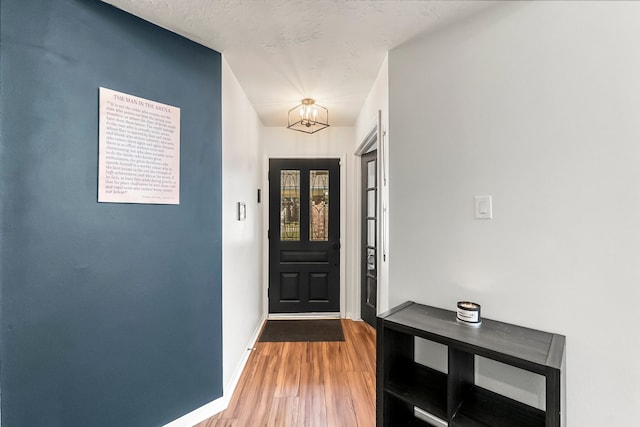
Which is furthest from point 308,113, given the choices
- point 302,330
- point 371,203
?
point 302,330

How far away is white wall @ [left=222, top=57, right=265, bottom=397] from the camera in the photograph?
199 centimetres

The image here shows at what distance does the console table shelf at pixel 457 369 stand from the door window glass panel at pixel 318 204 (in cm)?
194

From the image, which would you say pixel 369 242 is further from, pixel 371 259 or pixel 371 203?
pixel 371 203

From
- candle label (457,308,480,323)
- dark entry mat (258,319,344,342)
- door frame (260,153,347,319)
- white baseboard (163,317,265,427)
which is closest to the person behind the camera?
candle label (457,308,480,323)

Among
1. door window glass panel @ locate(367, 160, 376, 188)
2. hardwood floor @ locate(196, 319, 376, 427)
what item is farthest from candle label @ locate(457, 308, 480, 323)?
door window glass panel @ locate(367, 160, 376, 188)

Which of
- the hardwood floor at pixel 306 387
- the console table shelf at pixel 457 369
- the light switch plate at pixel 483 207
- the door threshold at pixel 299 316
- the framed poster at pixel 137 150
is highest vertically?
the framed poster at pixel 137 150

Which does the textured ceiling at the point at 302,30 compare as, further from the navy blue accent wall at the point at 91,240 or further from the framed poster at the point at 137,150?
the framed poster at the point at 137,150

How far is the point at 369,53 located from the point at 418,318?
5.44 ft

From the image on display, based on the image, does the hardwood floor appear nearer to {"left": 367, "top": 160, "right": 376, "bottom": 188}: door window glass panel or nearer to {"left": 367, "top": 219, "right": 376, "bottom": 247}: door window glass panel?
{"left": 367, "top": 219, "right": 376, "bottom": 247}: door window glass panel

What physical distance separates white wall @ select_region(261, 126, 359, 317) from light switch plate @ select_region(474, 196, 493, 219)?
2.01 metres

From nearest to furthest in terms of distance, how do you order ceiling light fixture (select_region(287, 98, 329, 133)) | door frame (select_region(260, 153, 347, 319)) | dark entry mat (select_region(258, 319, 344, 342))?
ceiling light fixture (select_region(287, 98, 329, 133)) < dark entry mat (select_region(258, 319, 344, 342)) < door frame (select_region(260, 153, 347, 319))

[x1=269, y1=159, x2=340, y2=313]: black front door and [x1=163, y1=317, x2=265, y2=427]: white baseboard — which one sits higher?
[x1=269, y1=159, x2=340, y2=313]: black front door

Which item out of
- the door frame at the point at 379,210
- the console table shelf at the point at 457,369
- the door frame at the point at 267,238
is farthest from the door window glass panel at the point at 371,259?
the console table shelf at the point at 457,369

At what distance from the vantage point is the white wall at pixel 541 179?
1.09 m
